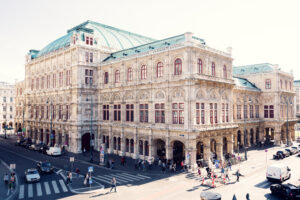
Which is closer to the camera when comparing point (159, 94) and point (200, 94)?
point (200, 94)

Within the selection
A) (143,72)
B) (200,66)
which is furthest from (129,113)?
(200,66)

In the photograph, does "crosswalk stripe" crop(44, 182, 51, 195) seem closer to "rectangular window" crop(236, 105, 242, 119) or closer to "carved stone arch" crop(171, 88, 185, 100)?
"carved stone arch" crop(171, 88, 185, 100)

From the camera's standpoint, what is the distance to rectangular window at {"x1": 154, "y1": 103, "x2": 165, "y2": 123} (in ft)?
137

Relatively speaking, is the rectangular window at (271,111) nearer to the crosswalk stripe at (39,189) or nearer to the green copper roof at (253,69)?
the green copper roof at (253,69)

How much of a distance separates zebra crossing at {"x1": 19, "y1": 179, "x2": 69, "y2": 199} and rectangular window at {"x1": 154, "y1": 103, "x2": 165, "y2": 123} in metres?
18.6

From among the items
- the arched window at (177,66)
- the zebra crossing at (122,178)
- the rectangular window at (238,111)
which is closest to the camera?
the zebra crossing at (122,178)

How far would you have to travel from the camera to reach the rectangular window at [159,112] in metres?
41.8

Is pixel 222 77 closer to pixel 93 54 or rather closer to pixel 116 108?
pixel 116 108

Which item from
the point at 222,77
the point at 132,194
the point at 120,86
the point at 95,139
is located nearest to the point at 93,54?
the point at 120,86

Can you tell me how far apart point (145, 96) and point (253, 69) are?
4054 centimetres

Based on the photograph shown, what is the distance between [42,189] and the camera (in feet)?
93.3

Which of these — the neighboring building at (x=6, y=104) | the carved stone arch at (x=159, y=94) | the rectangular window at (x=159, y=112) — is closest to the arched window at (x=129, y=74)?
the carved stone arch at (x=159, y=94)

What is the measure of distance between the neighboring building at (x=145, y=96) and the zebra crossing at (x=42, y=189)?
560 inches

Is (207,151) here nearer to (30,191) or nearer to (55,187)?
(55,187)
